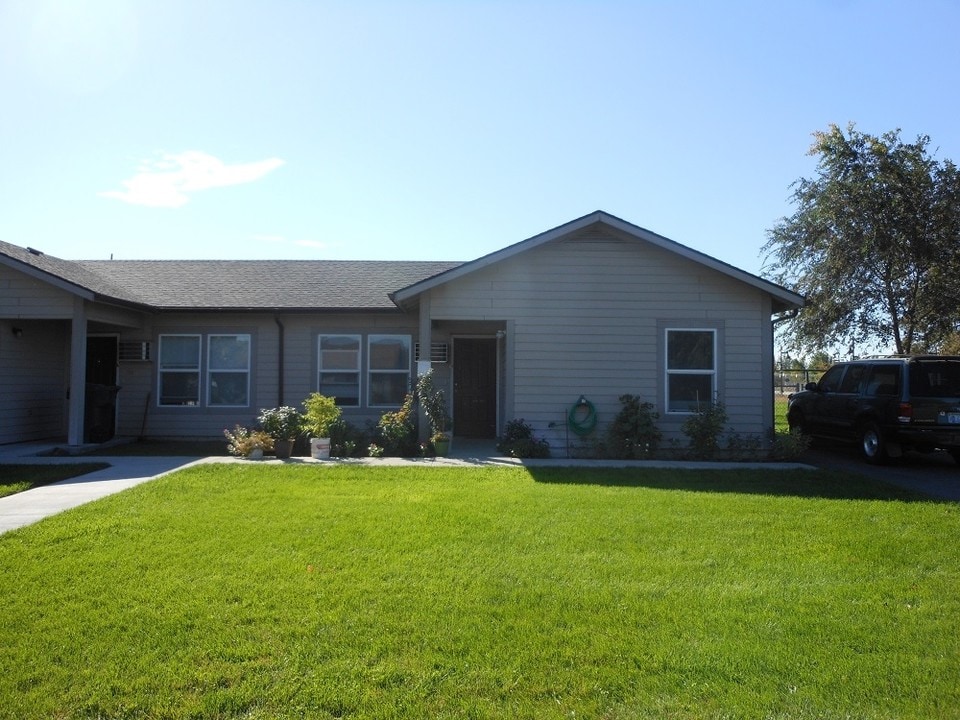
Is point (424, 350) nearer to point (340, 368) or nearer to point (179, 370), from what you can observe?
point (340, 368)

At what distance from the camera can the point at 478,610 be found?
469cm

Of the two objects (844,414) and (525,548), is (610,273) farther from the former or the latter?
(525,548)

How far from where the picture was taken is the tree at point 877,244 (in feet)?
55.8

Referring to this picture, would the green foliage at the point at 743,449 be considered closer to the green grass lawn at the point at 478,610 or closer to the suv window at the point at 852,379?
the suv window at the point at 852,379

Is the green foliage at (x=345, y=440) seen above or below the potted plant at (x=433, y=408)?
below

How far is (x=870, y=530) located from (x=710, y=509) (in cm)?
154

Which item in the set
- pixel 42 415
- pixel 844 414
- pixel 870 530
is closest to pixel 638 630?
pixel 870 530

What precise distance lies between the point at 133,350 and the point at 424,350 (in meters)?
6.56

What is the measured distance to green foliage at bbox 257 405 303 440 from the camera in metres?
12.4

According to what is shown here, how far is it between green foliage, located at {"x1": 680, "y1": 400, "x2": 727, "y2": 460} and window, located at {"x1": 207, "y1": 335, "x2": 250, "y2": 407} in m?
8.79

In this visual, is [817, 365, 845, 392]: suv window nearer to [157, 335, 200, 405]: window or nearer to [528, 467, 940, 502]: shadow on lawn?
[528, 467, 940, 502]: shadow on lawn

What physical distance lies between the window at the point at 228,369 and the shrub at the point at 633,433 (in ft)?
24.5

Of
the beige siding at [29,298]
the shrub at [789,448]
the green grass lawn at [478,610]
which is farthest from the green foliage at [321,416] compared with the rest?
the shrub at [789,448]

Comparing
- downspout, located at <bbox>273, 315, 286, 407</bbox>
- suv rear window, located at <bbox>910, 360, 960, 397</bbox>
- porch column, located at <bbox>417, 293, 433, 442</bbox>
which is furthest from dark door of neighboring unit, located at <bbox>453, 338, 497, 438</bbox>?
suv rear window, located at <bbox>910, 360, 960, 397</bbox>
